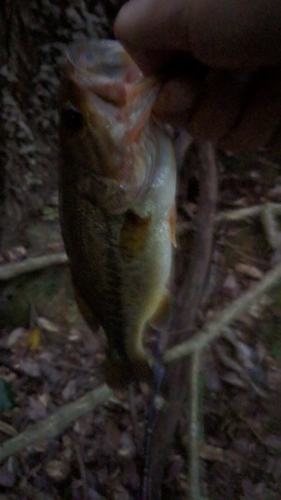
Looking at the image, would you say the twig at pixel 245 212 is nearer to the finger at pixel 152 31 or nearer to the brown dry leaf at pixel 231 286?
the brown dry leaf at pixel 231 286

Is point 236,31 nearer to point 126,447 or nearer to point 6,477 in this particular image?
point 126,447

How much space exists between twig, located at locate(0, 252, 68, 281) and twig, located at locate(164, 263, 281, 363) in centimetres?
96

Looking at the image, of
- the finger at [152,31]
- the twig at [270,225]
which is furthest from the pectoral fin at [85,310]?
the twig at [270,225]

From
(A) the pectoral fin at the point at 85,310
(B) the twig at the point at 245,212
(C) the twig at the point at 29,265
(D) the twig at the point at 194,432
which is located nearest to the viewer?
(A) the pectoral fin at the point at 85,310

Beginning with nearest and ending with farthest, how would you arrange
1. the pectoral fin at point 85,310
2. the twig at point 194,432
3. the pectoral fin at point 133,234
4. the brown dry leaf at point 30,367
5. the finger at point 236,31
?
the finger at point 236,31 → the pectoral fin at point 133,234 → the pectoral fin at point 85,310 → the twig at point 194,432 → the brown dry leaf at point 30,367

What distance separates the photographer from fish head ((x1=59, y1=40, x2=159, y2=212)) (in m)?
0.90

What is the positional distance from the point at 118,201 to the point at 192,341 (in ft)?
4.16

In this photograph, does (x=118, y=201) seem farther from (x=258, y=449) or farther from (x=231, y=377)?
(x=258, y=449)

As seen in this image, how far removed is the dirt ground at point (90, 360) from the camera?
2059 millimetres

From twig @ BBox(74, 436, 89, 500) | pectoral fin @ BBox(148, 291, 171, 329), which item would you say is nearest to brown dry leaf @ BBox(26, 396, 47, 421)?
twig @ BBox(74, 436, 89, 500)

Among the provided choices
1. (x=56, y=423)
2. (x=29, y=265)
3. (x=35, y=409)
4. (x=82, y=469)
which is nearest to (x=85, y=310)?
(x=29, y=265)

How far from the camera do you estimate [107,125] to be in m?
0.99

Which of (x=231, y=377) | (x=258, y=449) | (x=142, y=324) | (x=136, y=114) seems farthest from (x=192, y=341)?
(x=136, y=114)

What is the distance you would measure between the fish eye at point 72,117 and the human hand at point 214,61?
0.73ft
